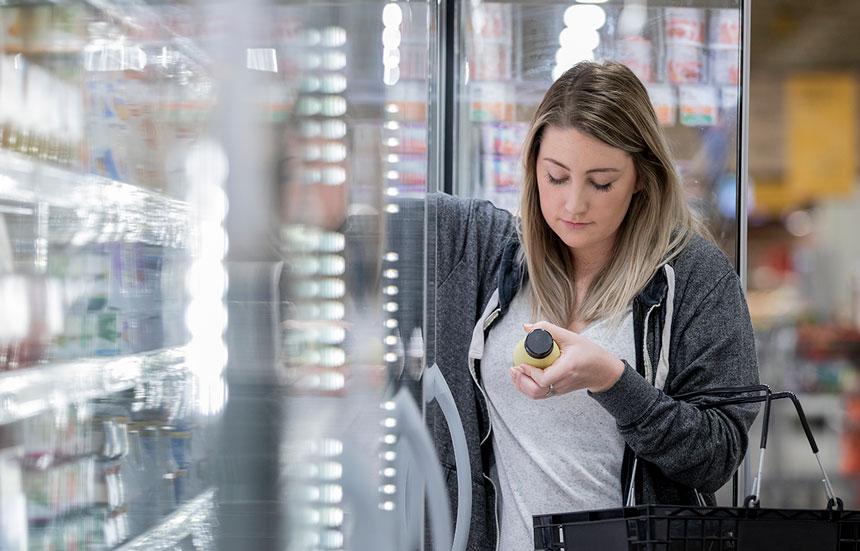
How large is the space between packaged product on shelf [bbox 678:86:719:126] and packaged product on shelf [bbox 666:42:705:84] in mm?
31

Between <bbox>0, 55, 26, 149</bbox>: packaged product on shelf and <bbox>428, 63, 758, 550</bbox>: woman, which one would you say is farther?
<bbox>428, 63, 758, 550</bbox>: woman

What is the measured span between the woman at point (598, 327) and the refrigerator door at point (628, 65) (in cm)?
80

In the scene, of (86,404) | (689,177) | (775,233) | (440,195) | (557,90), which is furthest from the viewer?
(775,233)

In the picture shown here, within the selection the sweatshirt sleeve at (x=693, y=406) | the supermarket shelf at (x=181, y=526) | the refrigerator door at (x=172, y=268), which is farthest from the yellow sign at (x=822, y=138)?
the supermarket shelf at (x=181, y=526)

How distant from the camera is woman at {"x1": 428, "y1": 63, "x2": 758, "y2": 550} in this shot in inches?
58.6

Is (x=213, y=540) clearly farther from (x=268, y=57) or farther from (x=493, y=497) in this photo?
(x=493, y=497)

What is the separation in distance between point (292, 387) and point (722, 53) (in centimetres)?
199

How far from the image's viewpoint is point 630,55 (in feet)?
8.57

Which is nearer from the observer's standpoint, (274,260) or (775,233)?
(274,260)

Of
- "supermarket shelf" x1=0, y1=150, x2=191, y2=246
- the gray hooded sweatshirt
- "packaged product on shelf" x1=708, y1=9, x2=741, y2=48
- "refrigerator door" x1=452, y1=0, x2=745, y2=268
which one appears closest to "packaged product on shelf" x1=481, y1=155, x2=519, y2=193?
"refrigerator door" x1=452, y1=0, x2=745, y2=268

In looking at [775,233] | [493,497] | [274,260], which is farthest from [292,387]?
[775,233]

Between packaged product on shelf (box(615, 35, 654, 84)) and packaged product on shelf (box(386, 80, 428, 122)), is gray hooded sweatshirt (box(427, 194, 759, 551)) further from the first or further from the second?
packaged product on shelf (box(615, 35, 654, 84))

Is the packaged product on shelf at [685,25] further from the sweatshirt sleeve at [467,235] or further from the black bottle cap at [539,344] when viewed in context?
the black bottle cap at [539,344]

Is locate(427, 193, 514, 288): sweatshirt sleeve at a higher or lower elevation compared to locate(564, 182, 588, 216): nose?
lower
